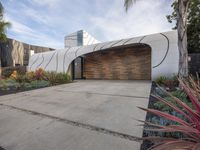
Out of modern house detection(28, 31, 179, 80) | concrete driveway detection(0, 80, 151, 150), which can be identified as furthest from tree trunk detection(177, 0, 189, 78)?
modern house detection(28, 31, 179, 80)

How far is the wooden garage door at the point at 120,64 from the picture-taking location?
1056 centimetres

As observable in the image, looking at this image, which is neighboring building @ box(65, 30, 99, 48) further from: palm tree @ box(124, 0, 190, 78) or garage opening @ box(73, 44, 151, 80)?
palm tree @ box(124, 0, 190, 78)

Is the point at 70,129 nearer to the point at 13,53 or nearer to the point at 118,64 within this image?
the point at 118,64

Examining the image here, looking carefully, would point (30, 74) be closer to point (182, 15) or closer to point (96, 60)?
point (96, 60)

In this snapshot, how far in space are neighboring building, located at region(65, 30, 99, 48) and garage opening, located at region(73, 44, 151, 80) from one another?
43.3 ft

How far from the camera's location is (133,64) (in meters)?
11.0

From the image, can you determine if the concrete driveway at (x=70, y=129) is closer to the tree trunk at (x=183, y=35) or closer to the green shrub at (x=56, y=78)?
the tree trunk at (x=183, y=35)

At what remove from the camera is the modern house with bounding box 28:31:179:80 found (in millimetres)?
8227

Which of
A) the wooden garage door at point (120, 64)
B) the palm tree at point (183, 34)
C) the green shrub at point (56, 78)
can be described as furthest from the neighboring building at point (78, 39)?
the palm tree at point (183, 34)

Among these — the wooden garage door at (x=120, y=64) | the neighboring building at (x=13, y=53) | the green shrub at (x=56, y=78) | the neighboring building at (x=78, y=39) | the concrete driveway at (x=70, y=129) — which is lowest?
the concrete driveway at (x=70, y=129)

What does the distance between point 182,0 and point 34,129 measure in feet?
18.9

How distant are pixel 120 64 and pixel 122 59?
509 millimetres

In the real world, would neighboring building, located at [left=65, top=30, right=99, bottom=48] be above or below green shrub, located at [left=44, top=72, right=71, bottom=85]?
above

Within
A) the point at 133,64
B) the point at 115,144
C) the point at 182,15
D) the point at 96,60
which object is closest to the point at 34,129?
the point at 115,144
